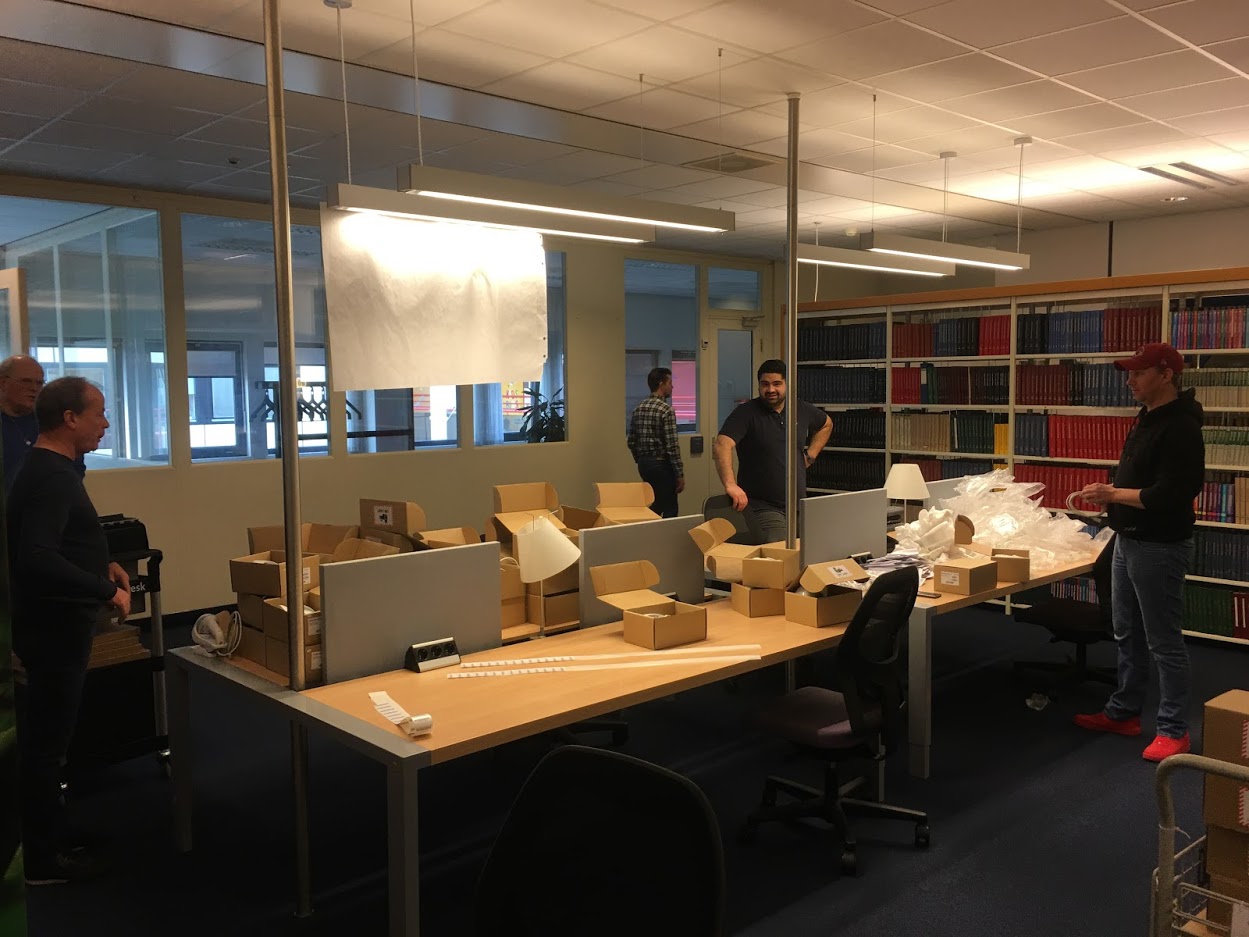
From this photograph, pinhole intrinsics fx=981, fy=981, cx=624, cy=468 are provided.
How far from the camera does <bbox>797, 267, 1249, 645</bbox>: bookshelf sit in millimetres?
5555

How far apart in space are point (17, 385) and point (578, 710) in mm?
2667

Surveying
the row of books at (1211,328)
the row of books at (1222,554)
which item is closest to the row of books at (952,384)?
the row of books at (1211,328)

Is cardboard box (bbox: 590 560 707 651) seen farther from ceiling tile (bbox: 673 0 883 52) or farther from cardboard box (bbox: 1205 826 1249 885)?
ceiling tile (bbox: 673 0 883 52)

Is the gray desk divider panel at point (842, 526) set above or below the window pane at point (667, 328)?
below

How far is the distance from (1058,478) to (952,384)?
0.95 meters

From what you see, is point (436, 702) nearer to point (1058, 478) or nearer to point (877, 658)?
point (877, 658)

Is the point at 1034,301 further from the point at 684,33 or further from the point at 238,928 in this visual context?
the point at 238,928

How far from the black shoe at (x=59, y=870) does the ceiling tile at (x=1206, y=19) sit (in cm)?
462

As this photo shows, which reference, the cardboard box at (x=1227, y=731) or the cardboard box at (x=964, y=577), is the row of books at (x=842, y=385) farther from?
the cardboard box at (x=1227, y=731)

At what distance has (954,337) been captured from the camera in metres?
6.65

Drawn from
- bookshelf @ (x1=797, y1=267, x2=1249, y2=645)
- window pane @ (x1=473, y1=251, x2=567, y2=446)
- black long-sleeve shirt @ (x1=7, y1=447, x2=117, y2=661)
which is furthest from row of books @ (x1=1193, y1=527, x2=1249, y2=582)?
black long-sleeve shirt @ (x1=7, y1=447, x2=117, y2=661)

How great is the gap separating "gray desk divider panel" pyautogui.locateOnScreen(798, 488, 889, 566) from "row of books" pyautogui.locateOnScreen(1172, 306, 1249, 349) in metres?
2.40

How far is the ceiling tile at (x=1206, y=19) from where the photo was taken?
11.4 ft

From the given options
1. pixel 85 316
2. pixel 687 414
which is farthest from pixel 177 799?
pixel 687 414
